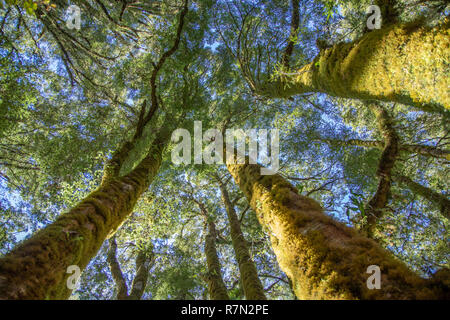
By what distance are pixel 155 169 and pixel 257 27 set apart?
5828mm

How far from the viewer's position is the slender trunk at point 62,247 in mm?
1850

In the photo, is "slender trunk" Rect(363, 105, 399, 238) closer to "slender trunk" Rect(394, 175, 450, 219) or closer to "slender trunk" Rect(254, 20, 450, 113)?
"slender trunk" Rect(394, 175, 450, 219)

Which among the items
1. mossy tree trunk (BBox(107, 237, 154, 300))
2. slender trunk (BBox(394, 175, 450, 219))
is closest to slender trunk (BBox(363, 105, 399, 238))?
slender trunk (BBox(394, 175, 450, 219))

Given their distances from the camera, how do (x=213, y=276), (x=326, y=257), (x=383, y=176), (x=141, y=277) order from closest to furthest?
1. (x=326, y=257)
2. (x=383, y=176)
3. (x=213, y=276)
4. (x=141, y=277)

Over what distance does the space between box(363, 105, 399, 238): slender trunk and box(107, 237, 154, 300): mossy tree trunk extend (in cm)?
621

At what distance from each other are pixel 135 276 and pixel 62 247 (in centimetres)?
710

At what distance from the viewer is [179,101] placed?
23.0ft

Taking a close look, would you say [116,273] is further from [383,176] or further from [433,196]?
[433,196]

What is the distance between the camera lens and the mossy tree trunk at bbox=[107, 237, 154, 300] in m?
7.34

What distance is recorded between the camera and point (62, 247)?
2.36 meters

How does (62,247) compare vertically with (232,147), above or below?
below

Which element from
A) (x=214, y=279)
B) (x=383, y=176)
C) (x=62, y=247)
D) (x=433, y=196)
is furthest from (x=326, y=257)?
(x=433, y=196)

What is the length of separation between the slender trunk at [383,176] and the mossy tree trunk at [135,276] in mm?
6211
